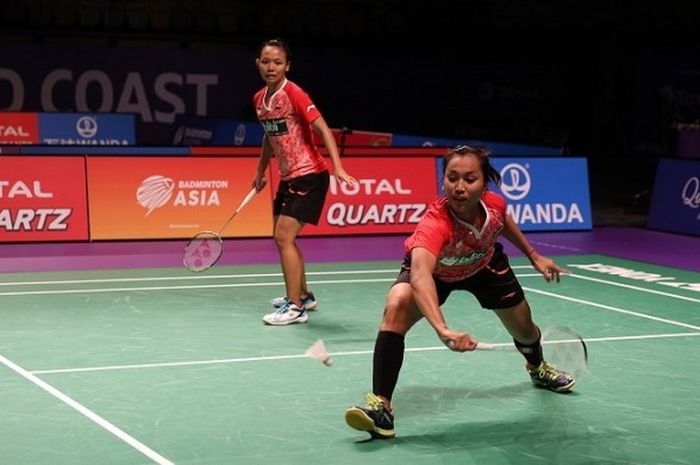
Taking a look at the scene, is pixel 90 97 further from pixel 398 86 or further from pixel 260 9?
pixel 398 86

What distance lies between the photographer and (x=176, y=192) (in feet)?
44.7

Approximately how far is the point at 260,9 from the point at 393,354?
2247cm

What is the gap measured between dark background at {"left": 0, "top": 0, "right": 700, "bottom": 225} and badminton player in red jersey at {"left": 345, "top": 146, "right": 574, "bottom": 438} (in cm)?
2006

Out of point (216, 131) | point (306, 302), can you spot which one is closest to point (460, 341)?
point (306, 302)

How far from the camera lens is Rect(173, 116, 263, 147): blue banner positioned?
19953 mm

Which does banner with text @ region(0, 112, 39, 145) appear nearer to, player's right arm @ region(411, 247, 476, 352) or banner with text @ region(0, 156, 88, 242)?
banner with text @ region(0, 156, 88, 242)

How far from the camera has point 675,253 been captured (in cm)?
1370

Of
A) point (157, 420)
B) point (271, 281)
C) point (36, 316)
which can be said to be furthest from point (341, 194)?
point (157, 420)

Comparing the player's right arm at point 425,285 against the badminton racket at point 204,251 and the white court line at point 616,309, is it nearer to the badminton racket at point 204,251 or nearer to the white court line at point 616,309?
the white court line at point 616,309

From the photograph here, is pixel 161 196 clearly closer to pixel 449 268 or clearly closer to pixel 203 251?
pixel 203 251

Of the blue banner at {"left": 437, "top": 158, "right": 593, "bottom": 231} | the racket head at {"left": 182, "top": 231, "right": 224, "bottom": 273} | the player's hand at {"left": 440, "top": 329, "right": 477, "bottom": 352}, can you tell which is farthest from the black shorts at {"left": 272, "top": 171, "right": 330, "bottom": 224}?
the blue banner at {"left": 437, "top": 158, "right": 593, "bottom": 231}

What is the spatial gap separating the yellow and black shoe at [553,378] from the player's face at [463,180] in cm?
156

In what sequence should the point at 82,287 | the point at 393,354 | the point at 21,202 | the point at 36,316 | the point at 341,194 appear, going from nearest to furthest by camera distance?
the point at 393,354 < the point at 36,316 < the point at 82,287 < the point at 21,202 < the point at 341,194

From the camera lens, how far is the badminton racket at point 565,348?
627cm
